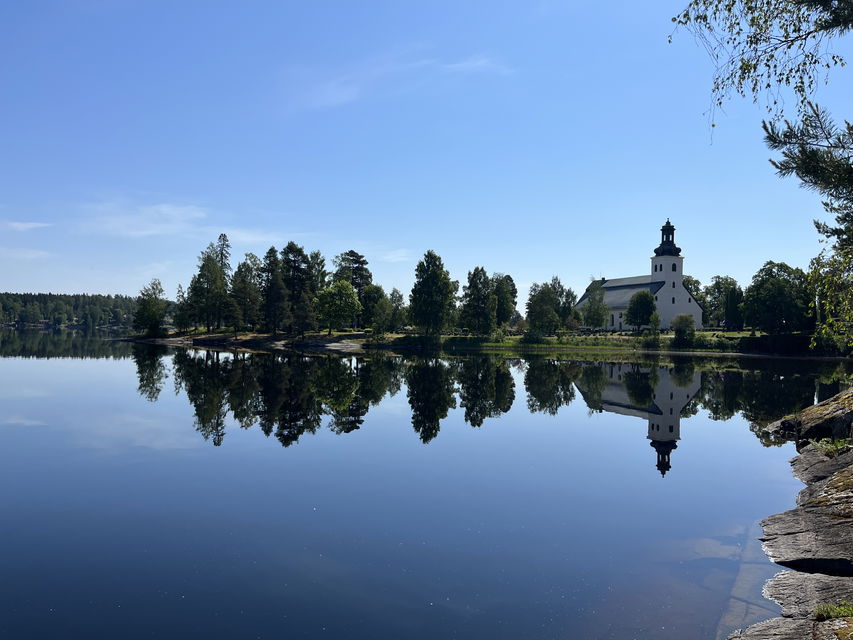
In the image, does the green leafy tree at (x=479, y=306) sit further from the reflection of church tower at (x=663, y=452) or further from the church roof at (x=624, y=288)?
the reflection of church tower at (x=663, y=452)

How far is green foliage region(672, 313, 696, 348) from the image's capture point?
4136 inches

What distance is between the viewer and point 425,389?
46250 millimetres

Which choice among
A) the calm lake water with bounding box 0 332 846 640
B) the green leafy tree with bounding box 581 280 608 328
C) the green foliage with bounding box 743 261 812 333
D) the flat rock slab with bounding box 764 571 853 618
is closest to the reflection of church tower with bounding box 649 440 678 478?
A: the calm lake water with bounding box 0 332 846 640

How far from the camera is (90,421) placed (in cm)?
2914

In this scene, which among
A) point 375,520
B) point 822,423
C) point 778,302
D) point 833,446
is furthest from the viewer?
point 778,302

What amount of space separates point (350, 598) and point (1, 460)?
1720 centimetres

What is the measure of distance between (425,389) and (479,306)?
6450cm

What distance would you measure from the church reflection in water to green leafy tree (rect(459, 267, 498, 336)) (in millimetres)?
40362

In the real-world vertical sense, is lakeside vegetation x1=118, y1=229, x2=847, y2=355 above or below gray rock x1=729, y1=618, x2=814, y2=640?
above

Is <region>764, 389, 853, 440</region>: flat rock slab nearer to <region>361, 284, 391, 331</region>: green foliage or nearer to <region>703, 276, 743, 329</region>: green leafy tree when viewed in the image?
<region>361, 284, 391, 331</region>: green foliage

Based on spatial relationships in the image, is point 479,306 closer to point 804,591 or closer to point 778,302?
point 778,302

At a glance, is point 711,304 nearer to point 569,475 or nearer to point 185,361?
point 185,361

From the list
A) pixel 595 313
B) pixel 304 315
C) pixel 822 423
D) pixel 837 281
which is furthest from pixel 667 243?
pixel 837 281

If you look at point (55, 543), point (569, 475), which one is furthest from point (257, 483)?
point (569, 475)
